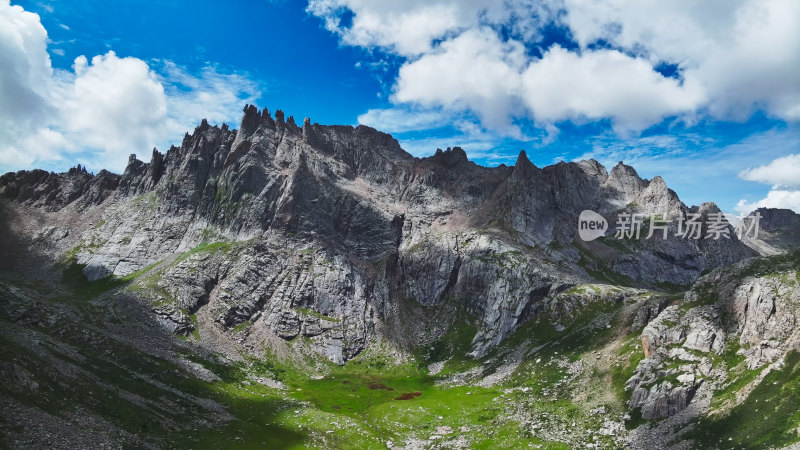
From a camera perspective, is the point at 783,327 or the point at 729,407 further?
the point at 783,327

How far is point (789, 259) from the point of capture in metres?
85.1

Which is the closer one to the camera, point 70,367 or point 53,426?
point 53,426

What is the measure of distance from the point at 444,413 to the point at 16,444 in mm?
74208

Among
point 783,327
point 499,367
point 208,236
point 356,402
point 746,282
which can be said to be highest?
point 208,236

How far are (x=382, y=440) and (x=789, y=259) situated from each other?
280ft

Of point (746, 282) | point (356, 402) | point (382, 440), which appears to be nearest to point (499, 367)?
point (356, 402)

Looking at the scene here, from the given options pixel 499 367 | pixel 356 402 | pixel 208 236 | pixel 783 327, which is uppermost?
pixel 208 236

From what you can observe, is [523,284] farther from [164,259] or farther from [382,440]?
[164,259]

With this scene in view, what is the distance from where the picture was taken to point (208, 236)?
199m

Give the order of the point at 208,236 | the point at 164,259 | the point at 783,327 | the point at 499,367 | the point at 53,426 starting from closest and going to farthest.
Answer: the point at 53,426, the point at 783,327, the point at 499,367, the point at 164,259, the point at 208,236

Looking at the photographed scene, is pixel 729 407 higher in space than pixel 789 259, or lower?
lower

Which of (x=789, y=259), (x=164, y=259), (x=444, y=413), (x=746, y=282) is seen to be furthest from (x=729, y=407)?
(x=164, y=259)

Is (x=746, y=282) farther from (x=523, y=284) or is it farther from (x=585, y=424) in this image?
(x=523, y=284)

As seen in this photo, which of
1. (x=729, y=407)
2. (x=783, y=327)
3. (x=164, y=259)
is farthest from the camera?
(x=164, y=259)
